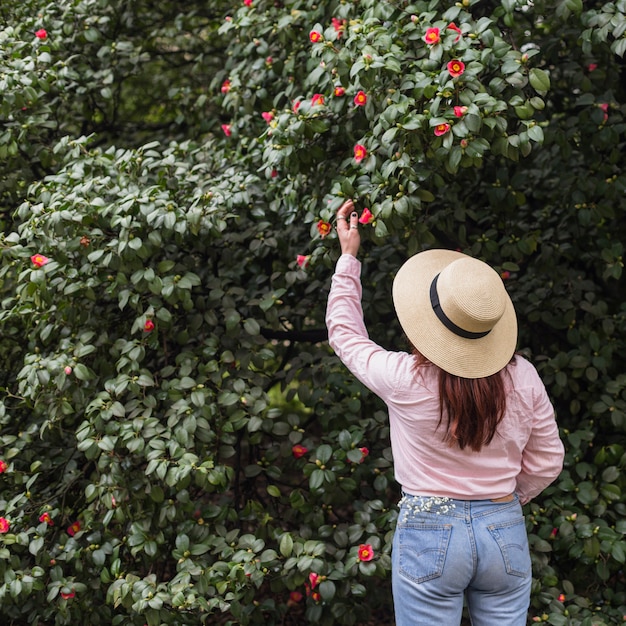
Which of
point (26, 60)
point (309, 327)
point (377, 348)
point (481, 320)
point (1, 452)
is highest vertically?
point (26, 60)

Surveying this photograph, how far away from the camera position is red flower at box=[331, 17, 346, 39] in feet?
7.94

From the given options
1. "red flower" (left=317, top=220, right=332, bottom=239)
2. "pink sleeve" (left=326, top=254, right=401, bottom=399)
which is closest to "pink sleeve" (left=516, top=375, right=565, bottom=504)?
"pink sleeve" (left=326, top=254, right=401, bottom=399)

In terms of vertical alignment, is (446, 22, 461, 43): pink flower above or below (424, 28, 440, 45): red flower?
below

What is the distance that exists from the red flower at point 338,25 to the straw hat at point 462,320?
1030mm

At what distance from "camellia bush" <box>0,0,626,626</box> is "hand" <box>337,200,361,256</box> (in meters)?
0.06

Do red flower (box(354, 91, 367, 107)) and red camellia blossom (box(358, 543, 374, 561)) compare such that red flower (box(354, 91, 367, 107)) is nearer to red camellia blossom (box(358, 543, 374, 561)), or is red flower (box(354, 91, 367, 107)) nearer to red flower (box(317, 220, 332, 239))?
red flower (box(317, 220, 332, 239))

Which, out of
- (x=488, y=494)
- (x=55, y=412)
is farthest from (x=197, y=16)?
(x=488, y=494)

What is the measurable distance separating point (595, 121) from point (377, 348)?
1.45 m

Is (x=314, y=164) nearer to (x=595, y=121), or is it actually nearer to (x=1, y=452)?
(x=595, y=121)

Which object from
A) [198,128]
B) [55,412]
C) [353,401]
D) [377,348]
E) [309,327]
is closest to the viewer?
[377,348]

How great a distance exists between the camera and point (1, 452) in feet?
8.95

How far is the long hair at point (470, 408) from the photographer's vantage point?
1.73 meters

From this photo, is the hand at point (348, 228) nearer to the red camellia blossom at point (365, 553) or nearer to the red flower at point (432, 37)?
the red flower at point (432, 37)

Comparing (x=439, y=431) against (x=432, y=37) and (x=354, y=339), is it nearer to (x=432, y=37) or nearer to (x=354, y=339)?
(x=354, y=339)
